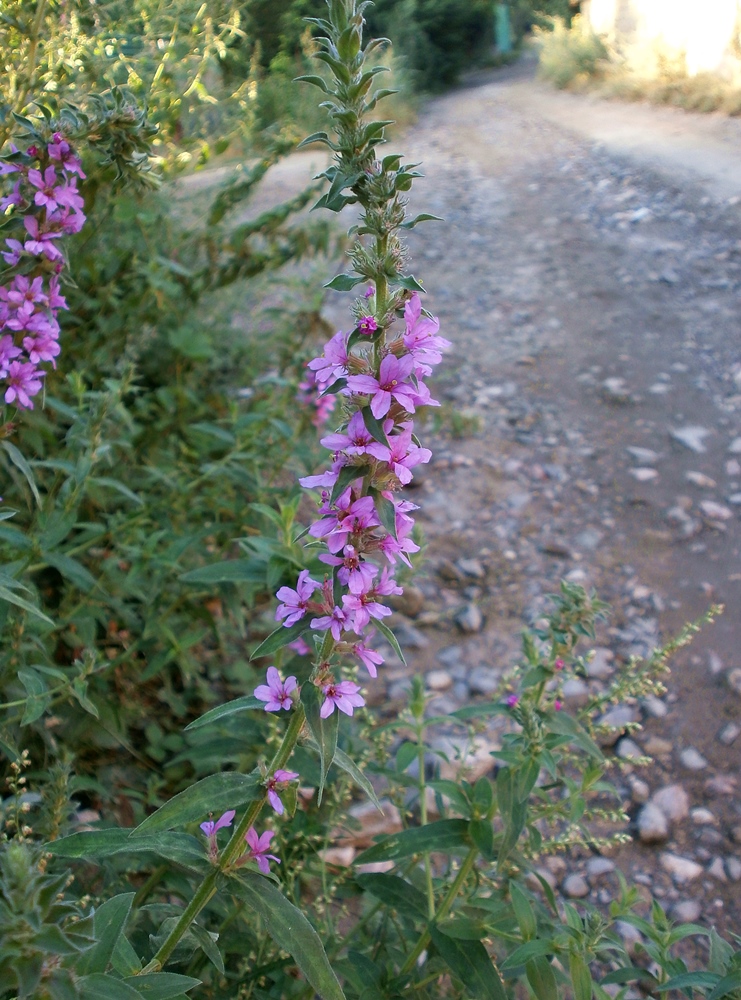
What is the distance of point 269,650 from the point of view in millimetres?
1269

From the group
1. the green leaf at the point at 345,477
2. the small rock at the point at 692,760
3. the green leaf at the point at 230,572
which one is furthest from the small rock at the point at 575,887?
the green leaf at the point at 345,477

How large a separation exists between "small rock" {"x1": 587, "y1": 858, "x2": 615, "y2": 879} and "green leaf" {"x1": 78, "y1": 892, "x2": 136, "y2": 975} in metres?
1.78

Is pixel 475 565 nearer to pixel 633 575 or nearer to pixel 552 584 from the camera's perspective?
pixel 552 584

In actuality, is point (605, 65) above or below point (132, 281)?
above

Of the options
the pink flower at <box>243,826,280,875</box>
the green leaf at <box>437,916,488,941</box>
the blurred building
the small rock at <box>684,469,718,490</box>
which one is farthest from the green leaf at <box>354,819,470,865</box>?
the blurred building

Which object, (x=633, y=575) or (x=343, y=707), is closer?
(x=343, y=707)

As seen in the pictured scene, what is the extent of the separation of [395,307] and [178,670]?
2.02 meters

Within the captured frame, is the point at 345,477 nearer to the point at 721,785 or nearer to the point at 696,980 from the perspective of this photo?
the point at 696,980

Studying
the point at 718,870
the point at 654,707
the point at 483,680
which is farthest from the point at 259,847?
the point at 654,707

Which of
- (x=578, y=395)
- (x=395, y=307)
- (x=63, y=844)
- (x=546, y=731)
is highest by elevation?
(x=395, y=307)

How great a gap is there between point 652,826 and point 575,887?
33cm

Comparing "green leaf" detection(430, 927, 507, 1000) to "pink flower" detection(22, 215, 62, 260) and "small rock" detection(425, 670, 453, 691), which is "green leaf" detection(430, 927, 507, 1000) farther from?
"pink flower" detection(22, 215, 62, 260)

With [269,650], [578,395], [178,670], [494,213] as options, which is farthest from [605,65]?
[269,650]

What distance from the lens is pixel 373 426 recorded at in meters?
1.18
